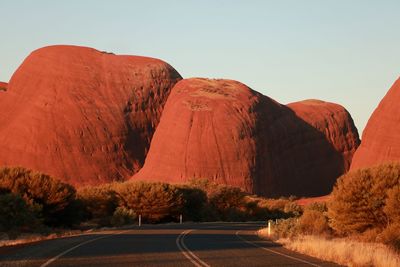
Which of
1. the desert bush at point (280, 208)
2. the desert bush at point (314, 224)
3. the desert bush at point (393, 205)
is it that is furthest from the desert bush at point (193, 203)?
the desert bush at point (393, 205)

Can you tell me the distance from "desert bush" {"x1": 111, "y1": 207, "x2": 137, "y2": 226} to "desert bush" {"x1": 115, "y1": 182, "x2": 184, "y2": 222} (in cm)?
516

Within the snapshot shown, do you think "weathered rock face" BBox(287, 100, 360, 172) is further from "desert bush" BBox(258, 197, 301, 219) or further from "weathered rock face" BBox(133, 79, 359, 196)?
"desert bush" BBox(258, 197, 301, 219)

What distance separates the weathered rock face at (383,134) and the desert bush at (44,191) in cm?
4311

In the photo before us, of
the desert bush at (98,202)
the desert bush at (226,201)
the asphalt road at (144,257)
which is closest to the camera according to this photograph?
the asphalt road at (144,257)

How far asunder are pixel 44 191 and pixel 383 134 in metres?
49.3

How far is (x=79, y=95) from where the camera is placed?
103438mm

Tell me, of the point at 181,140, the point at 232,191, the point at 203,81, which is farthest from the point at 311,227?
the point at 203,81

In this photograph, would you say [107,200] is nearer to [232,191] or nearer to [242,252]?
[232,191]

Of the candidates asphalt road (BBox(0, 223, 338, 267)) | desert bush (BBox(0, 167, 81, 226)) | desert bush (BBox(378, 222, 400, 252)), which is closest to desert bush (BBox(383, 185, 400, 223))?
desert bush (BBox(378, 222, 400, 252))

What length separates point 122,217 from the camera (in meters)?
46.8

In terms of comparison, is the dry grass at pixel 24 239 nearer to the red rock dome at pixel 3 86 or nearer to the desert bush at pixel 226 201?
the desert bush at pixel 226 201

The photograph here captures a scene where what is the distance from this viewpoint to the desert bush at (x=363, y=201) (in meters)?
27.0

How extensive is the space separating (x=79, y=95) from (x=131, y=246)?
Result: 272 feet

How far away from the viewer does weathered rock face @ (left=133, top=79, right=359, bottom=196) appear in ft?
298
